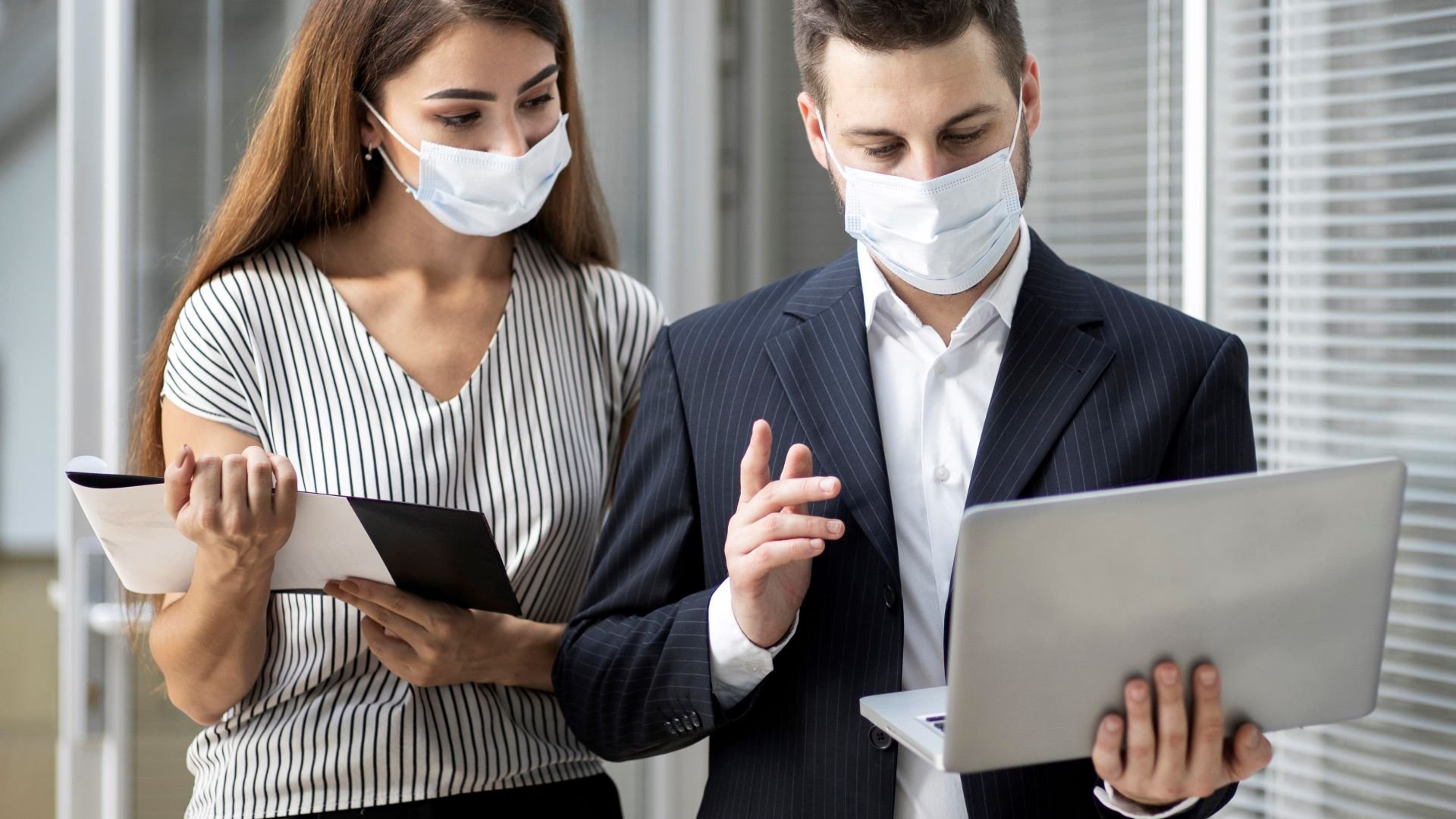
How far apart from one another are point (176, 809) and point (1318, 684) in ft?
6.67

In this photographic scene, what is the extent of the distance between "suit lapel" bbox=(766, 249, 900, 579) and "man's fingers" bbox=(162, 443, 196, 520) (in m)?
0.64

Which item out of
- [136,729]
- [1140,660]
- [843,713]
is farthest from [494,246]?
[136,729]

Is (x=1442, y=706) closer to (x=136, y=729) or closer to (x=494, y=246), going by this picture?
(x=494, y=246)

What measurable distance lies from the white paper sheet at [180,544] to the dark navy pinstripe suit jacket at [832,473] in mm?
271

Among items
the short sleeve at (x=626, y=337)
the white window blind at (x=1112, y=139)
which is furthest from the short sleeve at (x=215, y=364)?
the white window blind at (x=1112, y=139)

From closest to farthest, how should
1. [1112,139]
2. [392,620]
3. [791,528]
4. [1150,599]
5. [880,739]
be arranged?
[1150,599]
[791,528]
[880,739]
[392,620]
[1112,139]

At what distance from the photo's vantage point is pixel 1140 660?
1052 mm

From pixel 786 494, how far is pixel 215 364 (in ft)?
2.62

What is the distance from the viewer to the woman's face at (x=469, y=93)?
157 cm

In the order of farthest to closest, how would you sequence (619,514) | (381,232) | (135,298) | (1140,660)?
(135,298) < (381,232) < (619,514) < (1140,660)

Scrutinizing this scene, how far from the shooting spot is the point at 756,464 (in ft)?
3.95

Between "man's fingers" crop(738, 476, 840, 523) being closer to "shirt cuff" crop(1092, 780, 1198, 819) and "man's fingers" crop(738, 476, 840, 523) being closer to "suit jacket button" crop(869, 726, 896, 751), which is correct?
"suit jacket button" crop(869, 726, 896, 751)

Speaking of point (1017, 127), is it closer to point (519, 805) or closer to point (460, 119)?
point (460, 119)

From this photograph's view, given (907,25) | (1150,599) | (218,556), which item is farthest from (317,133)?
(1150,599)
